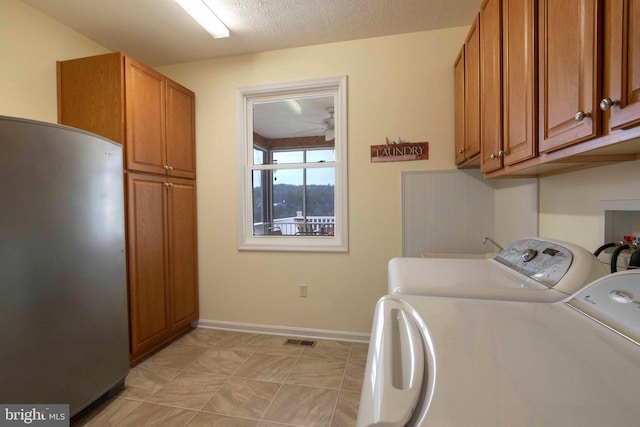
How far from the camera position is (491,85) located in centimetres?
148

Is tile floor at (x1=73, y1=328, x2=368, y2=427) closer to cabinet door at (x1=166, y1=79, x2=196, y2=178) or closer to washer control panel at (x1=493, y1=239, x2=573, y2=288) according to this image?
washer control panel at (x1=493, y1=239, x2=573, y2=288)

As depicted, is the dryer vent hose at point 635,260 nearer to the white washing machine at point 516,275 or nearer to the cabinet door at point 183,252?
the white washing machine at point 516,275

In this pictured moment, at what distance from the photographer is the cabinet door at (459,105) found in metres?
2.00

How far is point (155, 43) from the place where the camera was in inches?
93.5

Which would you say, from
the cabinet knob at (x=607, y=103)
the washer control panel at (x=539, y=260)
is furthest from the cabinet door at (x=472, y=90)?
the cabinet knob at (x=607, y=103)

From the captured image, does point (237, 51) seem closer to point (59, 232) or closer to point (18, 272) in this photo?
point (59, 232)

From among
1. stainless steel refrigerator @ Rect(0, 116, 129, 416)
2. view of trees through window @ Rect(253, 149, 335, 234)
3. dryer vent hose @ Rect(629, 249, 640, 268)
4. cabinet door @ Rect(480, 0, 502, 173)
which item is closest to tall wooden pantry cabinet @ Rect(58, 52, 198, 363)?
stainless steel refrigerator @ Rect(0, 116, 129, 416)

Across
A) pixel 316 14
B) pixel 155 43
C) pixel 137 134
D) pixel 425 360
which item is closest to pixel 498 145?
pixel 425 360

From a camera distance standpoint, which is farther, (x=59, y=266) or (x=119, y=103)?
(x=119, y=103)

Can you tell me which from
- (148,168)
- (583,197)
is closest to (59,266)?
(148,168)

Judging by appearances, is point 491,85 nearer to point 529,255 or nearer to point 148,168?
point 529,255

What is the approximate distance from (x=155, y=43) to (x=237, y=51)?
0.67 meters

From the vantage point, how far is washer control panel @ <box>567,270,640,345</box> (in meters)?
0.69

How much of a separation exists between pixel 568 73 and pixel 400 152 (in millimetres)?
1439
